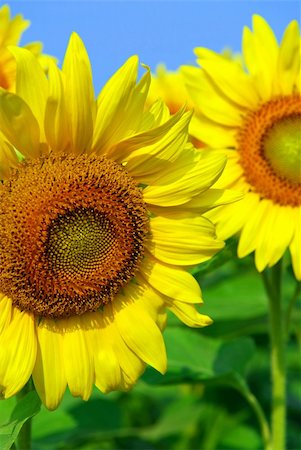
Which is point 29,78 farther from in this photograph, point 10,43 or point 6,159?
point 10,43

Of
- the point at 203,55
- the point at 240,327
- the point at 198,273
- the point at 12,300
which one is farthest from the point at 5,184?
the point at 240,327

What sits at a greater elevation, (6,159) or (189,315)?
(6,159)

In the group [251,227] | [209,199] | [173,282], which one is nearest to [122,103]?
[209,199]

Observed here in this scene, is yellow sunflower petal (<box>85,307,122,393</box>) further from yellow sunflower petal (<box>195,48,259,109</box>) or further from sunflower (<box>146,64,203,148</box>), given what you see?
sunflower (<box>146,64,203,148</box>)

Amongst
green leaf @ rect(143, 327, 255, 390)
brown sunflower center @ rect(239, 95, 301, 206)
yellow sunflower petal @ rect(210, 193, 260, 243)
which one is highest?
brown sunflower center @ rect(239, 95, 301, 206)

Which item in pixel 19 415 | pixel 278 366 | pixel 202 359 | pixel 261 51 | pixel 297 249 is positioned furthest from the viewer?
pixel 202 359

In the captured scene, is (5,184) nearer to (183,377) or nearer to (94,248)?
(94,248)

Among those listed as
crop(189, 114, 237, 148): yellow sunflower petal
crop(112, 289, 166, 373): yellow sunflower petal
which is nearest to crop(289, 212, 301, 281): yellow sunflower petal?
crop(189, 114, 237, 148): yellow sunflower petal
